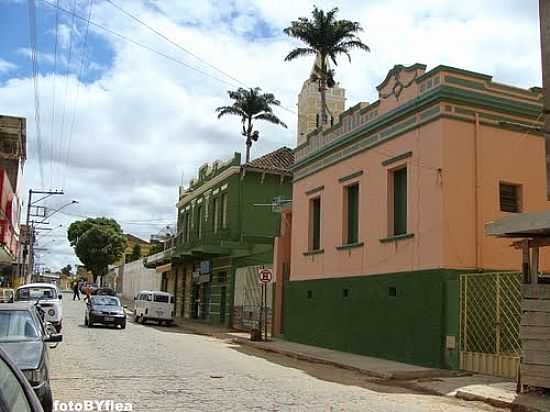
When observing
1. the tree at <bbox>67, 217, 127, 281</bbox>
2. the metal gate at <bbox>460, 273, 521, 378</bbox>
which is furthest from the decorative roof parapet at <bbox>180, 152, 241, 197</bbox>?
the tree at <bbox>67, 217, 127, 281</bbox>

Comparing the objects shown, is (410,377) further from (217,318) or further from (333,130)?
(217,318)

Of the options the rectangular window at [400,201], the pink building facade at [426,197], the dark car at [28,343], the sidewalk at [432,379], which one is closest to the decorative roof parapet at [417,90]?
the pink building facade at [426,197]

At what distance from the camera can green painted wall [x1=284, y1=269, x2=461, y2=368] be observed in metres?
16.5

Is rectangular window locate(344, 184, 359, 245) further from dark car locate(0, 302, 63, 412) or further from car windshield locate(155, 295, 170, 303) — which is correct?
car windshield locate(155, 295, 170, 303)

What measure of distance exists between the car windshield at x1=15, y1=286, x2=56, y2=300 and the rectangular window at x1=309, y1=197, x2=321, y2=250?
33.2 feet

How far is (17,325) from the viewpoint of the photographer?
33.1ft

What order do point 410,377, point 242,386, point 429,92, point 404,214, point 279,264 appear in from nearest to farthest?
point 242,386 → point 410,377 → point 429,92 → point 404,214 → point 279,264

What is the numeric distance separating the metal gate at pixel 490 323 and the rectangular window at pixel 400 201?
127 inches

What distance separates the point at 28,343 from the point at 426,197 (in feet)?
37.5

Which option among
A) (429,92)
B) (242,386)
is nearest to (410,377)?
(242,386)

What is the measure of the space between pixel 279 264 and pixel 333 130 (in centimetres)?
778

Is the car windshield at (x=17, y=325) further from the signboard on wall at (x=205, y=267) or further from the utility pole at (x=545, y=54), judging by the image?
the signboard on wall at (x=205, y=267)

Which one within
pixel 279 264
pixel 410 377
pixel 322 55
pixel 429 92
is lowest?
pixel 410 377

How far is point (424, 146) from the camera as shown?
17.8 meters
